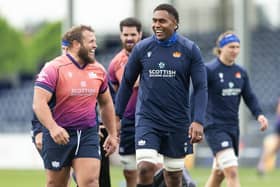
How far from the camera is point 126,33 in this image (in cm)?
1396

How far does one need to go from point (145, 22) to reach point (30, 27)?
35607 mm

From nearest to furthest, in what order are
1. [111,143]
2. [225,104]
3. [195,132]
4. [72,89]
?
[72,89] → [195,132] → [111,143] → [225,104]

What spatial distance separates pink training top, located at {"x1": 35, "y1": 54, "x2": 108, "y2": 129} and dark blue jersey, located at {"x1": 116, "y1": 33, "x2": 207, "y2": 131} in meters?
0.70

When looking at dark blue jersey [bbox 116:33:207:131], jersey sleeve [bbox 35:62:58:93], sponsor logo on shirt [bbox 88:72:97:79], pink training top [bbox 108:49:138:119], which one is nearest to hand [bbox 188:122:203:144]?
dark blue jersey [bbox 116:33:207:131]

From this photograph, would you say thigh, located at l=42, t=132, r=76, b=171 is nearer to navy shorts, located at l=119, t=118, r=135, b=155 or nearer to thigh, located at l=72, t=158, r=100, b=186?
thigh, located at l=72, t=158, r=100, b=186

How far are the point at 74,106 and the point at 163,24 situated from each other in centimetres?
A: 146

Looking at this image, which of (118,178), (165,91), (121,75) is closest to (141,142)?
(165,91)

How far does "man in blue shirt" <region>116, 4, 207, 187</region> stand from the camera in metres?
12.2

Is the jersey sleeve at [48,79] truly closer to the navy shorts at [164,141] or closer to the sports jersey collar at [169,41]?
the navy shorts at [164,141]

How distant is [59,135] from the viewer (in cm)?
1116

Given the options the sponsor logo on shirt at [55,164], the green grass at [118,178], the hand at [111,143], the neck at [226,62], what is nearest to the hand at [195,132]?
the hand at [111,143]

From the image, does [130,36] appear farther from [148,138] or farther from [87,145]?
[87,145]

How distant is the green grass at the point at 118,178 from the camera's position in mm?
19969

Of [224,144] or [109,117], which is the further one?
[224,144]
